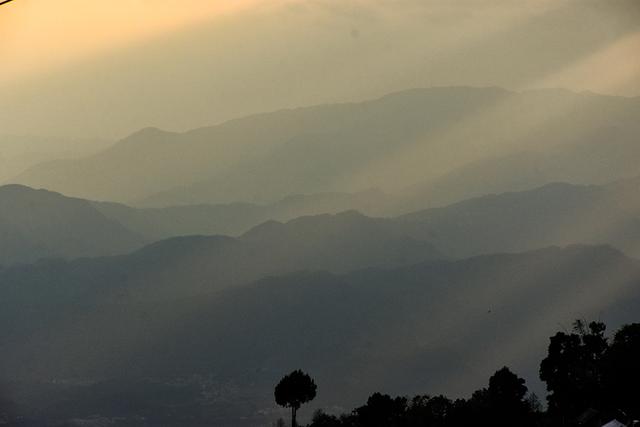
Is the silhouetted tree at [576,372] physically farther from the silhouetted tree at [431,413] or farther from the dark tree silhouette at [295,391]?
the dark tree silhouette at [295,391]

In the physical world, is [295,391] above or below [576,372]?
above

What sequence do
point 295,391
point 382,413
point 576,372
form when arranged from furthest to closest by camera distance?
1. point 295,391
2. point 382,413
3. point 576,372


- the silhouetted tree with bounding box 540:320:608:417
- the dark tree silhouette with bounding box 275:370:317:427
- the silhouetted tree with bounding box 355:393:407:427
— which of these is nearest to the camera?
the silhouetted tree with bounding box 540:320:608:417

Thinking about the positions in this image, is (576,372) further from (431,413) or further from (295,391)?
(295,391)

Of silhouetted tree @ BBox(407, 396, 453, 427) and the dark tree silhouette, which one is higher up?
the dark tree silhouette

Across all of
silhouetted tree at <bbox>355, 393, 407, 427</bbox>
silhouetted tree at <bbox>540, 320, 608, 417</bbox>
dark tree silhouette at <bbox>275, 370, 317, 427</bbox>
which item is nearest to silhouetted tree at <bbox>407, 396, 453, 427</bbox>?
silhouetted tree at <bbox>355, 393, 407, 427</bbox>

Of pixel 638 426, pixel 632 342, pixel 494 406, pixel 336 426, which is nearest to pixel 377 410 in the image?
pixel 336 426

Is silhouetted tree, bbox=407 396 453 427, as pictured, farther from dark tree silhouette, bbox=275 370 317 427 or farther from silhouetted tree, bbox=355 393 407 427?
dark tree silhouette, bbox=275 370 317 427

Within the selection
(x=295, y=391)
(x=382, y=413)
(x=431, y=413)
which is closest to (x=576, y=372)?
(x=431, y=413)
